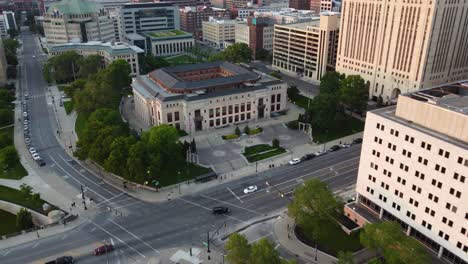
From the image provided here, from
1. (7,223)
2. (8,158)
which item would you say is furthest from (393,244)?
(8,158)

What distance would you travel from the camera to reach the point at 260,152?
380ft

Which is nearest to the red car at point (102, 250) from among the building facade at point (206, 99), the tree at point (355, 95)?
the building facade at point (206, 99)

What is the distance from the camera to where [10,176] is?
341 feet

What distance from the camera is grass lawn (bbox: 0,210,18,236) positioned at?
84.1 meters

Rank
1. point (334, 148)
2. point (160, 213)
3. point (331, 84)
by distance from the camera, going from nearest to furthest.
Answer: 1. point (160, 213)
2. point (334, 148)
3. point (331, 84)

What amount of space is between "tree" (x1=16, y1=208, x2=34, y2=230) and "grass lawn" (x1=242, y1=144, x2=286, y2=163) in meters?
A: 59.1

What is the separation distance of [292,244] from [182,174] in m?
39.8

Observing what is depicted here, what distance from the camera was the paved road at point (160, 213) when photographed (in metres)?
75.9

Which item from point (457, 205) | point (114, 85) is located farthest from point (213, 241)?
point (114, 85)

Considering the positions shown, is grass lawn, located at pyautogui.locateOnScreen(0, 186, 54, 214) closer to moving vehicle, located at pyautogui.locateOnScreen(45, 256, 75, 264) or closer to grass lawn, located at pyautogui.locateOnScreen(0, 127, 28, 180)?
grass lawn, located at pyautogui.locateOnScreen(0, 127, 28, 180)

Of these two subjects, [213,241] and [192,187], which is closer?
[213,241]

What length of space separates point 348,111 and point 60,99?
12701 cm

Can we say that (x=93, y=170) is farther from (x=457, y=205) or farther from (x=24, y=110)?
(x=457, y=205)

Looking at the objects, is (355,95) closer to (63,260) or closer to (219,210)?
(219,210)
